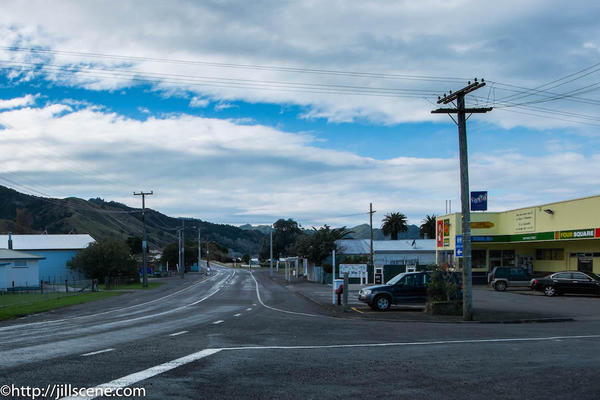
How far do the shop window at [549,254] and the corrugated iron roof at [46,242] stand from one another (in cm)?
4872

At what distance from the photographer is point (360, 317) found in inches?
838

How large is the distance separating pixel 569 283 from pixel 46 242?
2421 inches

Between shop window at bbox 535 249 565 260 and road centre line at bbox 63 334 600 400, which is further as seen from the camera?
shop window at bbox 535 249 565 260

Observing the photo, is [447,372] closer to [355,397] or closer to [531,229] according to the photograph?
[355,397]

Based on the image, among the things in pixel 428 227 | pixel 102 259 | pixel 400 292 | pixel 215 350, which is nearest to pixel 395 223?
pixel 428 227

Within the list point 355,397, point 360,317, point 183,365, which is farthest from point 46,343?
point 360,317

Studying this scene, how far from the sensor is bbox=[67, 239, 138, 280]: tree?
2249 inches

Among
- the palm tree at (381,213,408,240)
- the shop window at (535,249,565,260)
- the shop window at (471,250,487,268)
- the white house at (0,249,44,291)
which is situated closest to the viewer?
the shop window at (535,249,565,260)

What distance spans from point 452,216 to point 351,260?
16596 millimetres

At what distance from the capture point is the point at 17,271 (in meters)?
52.9

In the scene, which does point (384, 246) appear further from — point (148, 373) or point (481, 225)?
point (148, 373)

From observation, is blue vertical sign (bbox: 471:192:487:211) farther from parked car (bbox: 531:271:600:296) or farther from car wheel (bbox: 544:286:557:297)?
car wheel (bbox: 544:286:557:297)

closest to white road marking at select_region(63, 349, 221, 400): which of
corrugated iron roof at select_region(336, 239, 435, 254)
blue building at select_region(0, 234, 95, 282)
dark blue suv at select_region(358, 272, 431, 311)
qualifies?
dark blue suv at select_region(358, 272, 431, 311)

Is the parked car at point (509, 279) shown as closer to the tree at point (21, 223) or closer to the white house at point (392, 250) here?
the white house at point (392, 250)
